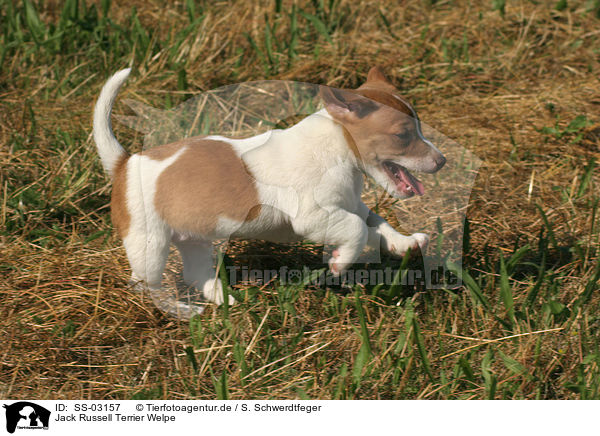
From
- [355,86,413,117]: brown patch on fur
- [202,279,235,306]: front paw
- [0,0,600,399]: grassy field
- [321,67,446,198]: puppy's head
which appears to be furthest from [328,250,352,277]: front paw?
[355,86,413,117]: brown patch on fur

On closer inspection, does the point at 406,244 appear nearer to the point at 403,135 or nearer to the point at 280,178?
the point at 403,135

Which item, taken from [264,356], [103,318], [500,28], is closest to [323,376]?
[264,356]

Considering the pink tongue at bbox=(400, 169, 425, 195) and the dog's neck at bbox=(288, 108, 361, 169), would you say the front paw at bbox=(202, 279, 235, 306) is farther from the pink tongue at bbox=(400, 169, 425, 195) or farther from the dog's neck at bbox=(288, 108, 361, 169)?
the pink tongue at bbox=(400, 169, 425, 195)

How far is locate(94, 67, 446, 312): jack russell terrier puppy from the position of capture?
264 centimetres

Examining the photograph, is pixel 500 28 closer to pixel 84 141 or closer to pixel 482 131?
pixel 482 131

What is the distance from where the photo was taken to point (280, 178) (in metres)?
2.66

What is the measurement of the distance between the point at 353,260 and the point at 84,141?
1920mm

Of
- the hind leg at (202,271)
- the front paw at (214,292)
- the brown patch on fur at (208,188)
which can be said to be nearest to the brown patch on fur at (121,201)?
the brown patch on fur at (208,188)

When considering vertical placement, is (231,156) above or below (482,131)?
above

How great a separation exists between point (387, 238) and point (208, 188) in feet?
2.55

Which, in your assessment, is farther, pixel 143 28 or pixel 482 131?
pixel 143 28

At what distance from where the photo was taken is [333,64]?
4.62 meters

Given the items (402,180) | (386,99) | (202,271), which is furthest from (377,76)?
(202,271)
